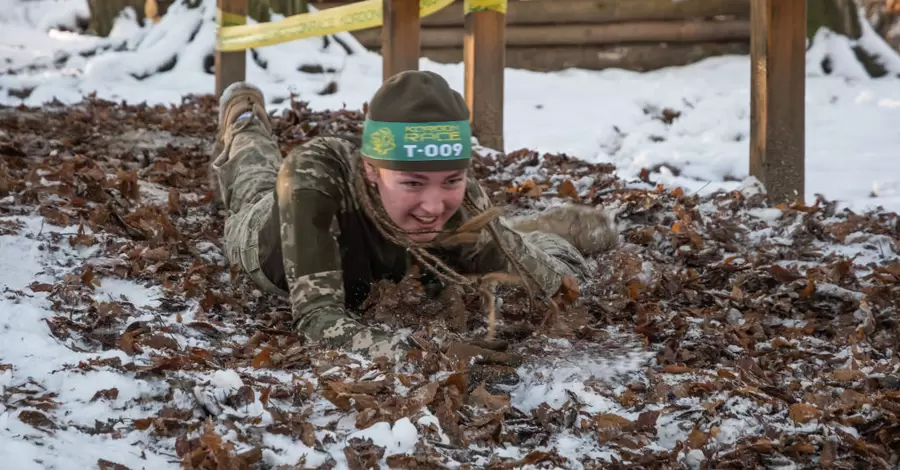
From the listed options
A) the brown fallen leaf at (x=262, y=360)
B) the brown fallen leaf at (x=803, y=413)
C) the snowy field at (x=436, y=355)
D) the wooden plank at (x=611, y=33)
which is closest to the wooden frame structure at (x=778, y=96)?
the snowy field at (x=436, y=355)

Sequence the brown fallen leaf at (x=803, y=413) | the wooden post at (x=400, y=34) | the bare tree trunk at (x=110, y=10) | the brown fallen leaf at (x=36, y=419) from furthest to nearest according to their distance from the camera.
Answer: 1. the bare tree trunk at (x=110, y=10)
2. the wooden post at (x=400, y=34)
3. the brown fallen leaf at (x=803, y=413)
4. the brown fallen leaf at (x=36, y=419)

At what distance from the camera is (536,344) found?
342 cm

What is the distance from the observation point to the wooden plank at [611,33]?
1132cm

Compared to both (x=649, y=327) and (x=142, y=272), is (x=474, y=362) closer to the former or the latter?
(x=649, y=327)

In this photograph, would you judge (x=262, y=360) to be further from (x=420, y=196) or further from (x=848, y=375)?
(x=848, y=375)

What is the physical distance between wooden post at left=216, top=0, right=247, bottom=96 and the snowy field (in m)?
1.66

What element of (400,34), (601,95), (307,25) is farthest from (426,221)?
(601,95)

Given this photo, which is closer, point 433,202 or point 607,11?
point 433,202

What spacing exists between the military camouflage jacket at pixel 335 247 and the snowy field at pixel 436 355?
20 centimetres

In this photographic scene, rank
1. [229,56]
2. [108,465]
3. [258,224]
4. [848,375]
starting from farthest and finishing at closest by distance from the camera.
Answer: [229,56]
[258,224]
[848,375]
[108,465]

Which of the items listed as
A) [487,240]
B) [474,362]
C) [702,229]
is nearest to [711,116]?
[702,229]

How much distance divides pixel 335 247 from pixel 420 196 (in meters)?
0.37

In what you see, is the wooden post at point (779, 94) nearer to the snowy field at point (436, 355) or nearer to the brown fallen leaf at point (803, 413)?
the snowy field at point (436, 355)

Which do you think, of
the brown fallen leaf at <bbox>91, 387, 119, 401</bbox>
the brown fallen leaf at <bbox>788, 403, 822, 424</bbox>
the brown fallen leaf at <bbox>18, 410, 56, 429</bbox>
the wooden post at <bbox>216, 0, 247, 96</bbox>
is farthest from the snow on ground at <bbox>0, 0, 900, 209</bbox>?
the brown fallen leaf at <bbox>18, 410, 56, 429</bbox>
